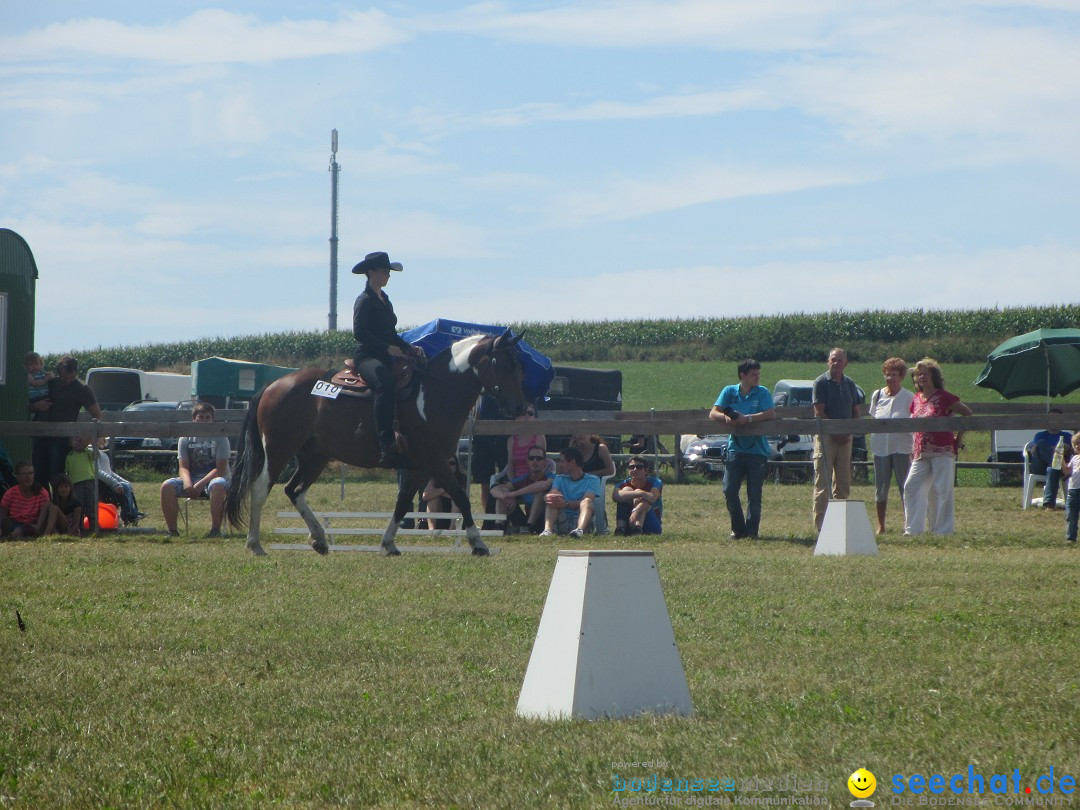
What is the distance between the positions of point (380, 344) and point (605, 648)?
→ 25.0 ft

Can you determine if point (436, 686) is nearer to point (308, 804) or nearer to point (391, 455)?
point (308, 804)

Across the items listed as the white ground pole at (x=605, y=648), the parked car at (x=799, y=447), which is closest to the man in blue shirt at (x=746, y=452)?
the parked car at (x=799, y=447)

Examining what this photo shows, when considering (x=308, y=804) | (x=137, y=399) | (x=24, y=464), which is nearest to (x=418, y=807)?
(x=308, y=804)

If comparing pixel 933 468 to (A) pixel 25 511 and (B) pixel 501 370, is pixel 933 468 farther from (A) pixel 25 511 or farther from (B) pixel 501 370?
(A) pixel 25 511

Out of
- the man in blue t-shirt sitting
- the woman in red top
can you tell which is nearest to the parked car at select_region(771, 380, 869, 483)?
the man in blue t-shirt sitting

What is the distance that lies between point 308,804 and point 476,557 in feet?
25.7

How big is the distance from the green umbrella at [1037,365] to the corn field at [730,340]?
30.6 m

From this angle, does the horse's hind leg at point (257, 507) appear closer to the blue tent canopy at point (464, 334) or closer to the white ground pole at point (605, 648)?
the blue tent canopy at point (464, 334)

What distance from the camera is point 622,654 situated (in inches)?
193

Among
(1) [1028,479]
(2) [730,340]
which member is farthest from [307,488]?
(2) [730,340]

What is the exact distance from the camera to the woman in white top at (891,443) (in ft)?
47.6

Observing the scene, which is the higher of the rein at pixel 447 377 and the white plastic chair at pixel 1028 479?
the rein at pixel 447 377

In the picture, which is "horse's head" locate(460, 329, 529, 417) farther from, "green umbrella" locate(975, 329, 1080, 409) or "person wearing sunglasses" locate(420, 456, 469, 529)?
"green umbrella" locate(975, 329, 1080, 409)

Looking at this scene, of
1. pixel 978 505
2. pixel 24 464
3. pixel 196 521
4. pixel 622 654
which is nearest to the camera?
pixel 622 654
